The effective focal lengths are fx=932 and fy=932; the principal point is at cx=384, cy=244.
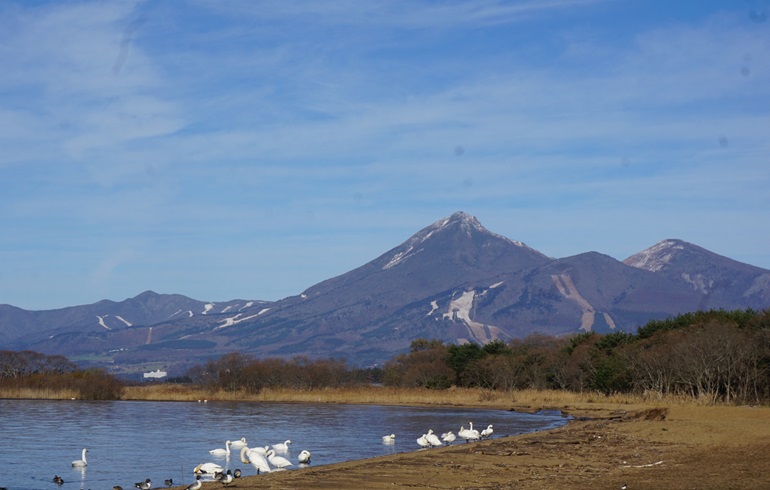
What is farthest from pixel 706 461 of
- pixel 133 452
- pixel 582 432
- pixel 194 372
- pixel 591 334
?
pixel 194 372

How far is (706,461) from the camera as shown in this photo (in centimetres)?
2600

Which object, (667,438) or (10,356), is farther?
(10,356)

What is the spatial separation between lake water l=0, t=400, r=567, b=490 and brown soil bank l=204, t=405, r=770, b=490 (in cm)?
430

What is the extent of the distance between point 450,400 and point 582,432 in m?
35.3

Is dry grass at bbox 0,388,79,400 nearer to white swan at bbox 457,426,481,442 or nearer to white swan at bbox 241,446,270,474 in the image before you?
white swan at bbox 457,426,481,442

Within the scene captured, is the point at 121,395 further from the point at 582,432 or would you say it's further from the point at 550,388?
the point at 582,432

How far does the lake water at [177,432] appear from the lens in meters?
30.8

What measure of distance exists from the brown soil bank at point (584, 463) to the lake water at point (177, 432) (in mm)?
4304

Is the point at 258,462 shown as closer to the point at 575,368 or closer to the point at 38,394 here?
the point at 575,368

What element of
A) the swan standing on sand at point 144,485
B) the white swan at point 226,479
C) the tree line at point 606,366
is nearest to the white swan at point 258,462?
the white swan at point 226,479

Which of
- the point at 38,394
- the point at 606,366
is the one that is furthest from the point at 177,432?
the point at 38,394

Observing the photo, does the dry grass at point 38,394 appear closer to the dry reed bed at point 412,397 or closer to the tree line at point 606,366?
the dry reed bed at point 412,397

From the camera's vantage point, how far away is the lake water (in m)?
30.8

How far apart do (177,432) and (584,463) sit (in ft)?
85.6
